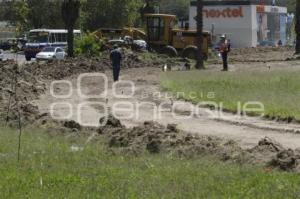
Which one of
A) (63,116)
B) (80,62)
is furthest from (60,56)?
(63,116)

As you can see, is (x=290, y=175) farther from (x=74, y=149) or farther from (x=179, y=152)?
(x=74, y=149)

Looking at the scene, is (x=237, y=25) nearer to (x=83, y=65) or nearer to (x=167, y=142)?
(x=83, y=65)

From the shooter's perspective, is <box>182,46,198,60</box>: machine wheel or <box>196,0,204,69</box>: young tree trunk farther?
<box>182,46,198,60</box>: machine wheel

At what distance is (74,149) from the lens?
525 inches

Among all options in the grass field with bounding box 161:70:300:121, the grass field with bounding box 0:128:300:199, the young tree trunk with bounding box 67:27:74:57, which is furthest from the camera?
the young tree trunk with bounding box 67:27:74:57

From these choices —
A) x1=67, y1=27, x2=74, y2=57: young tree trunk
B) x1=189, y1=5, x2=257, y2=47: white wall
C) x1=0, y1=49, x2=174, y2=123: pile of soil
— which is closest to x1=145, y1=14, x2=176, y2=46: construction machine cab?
x1=0, y1=49, x2=174, y2=123: pile of soil

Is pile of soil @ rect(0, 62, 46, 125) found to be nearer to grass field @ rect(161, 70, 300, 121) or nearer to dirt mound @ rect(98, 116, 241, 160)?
dirt mound @ rect(98, 116, 241, 160)

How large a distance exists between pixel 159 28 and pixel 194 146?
127 ft

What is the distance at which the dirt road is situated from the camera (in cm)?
1575

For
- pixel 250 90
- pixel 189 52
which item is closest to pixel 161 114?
pixel 250 90

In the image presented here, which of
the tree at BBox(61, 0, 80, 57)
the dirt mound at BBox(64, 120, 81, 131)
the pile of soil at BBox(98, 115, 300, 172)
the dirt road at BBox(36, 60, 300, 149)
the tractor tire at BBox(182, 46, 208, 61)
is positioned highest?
the tree at BBox(61, 0, 80, 57)

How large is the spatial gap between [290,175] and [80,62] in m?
32.9

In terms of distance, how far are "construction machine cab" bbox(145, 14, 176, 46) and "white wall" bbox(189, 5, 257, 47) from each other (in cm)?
3166

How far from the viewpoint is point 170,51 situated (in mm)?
51094
